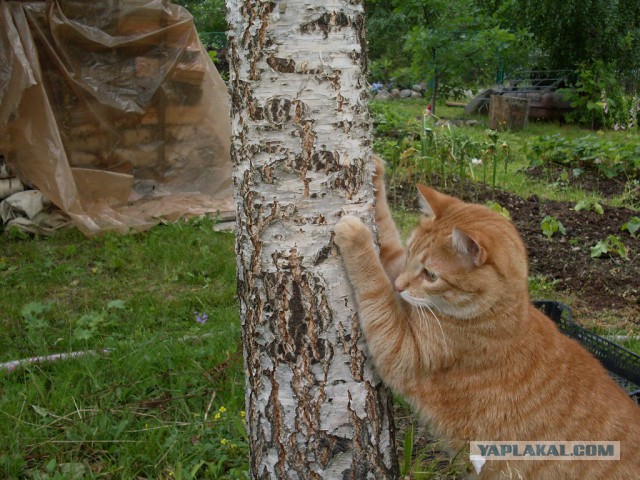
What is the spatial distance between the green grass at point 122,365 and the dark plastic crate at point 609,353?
163 cm

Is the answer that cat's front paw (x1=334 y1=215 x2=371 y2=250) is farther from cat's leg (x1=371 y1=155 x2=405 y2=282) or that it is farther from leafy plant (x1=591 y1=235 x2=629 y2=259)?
leafy plant (x1=591 y1=235 x2=629 y2=259)

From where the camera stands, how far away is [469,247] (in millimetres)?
1992

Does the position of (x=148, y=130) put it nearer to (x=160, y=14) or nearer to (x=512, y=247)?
(x=160, y=14)

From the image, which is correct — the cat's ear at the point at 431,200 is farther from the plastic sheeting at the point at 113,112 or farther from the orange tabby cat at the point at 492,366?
the plastic sheeting at the point at 113,112

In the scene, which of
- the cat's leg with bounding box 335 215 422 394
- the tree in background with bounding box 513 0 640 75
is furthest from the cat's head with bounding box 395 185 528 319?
the tree in background with bounding box 513 0 640 75

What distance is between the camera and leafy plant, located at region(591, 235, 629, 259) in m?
4.58

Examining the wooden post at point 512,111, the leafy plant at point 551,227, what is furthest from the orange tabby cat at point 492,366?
the wooden post at point 512,111

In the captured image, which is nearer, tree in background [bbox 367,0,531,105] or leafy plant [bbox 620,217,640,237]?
leafy plant [bbox 620,217,640,237]

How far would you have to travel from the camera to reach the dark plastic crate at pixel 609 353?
2.82m

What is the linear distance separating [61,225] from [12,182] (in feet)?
2.52

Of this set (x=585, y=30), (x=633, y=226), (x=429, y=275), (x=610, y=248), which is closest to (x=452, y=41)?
(x=585, y=30)

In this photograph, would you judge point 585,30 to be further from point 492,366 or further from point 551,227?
point 492,366

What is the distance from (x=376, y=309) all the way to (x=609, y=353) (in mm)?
1584

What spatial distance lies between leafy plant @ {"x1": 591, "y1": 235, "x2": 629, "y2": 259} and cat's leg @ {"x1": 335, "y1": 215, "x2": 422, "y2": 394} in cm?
306
